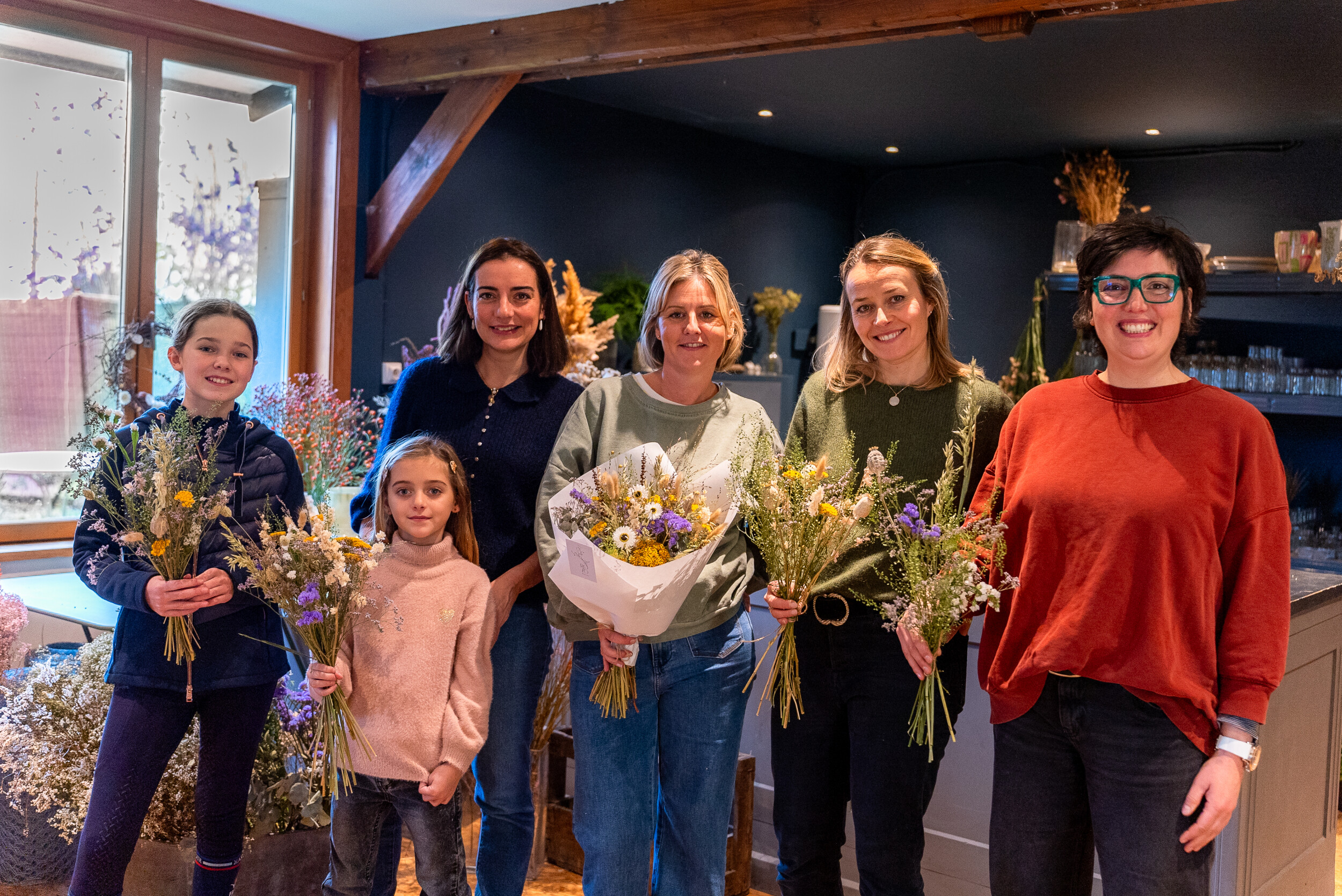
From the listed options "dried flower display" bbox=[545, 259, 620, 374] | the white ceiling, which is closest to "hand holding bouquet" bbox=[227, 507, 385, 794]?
"dried flower display" bbox=[545, 259, 620, 374]

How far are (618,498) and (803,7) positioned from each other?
2.34 meters

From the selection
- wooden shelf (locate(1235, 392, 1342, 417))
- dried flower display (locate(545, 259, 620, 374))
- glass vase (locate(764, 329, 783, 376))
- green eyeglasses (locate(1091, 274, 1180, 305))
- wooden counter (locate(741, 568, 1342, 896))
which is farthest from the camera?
glass vase (locate(764, 329, 783, 376))

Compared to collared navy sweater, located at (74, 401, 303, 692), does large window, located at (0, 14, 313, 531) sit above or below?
above

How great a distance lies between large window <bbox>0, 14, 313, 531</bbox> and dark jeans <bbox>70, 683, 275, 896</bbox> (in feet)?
6.38

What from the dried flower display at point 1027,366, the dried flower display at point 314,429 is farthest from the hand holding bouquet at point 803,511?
the dried flower display at point 1027,366

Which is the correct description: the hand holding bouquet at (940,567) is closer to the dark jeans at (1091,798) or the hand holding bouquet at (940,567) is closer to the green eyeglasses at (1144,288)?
the dark jeans at (1091,798)

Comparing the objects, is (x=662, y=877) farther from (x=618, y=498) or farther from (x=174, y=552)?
(x=174, y=552)

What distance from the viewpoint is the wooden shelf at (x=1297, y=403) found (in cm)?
502

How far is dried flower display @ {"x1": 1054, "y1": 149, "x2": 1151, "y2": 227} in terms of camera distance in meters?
6.33

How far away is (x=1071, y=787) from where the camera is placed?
171cm

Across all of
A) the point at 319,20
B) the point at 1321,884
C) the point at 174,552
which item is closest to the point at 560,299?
the point at 319,20

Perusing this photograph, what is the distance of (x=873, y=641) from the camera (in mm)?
1953

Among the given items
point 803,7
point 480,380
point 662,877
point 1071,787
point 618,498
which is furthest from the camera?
point 803,7

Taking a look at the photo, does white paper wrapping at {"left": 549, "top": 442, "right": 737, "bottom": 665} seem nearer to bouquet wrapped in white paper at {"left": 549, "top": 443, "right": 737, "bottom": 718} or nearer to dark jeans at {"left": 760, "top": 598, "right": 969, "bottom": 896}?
bouquet wrapped in white paper at {"left": 549, "top": 443, "right": 737, "bottom": 718}
